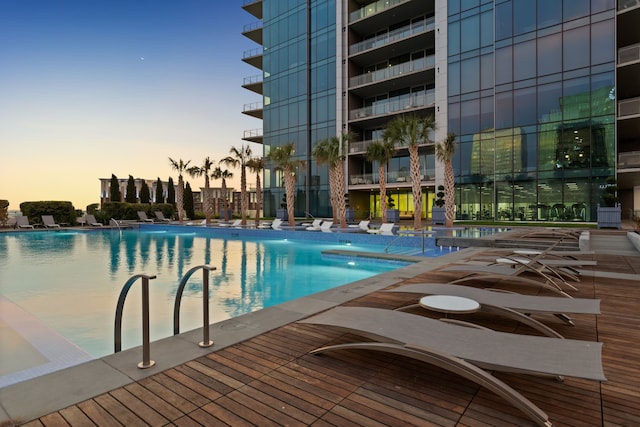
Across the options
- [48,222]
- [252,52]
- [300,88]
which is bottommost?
[48,222]

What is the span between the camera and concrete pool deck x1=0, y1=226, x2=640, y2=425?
7.88 feet

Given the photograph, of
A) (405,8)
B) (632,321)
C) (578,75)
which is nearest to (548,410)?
(632,321)

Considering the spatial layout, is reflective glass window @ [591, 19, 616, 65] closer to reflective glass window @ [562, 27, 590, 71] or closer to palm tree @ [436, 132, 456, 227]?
reflective glass window @ [562, 27, 590, 71]

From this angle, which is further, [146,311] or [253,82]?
[253,82]

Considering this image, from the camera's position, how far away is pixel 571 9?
21.0 m

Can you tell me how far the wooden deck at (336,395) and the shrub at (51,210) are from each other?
97.2ft

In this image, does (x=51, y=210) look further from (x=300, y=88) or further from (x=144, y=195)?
(x=300, y=88)

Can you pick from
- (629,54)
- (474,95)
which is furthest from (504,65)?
(629,54)

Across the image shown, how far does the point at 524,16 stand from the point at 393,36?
9740mm

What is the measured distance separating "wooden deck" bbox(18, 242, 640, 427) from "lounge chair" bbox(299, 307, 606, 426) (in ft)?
0.82

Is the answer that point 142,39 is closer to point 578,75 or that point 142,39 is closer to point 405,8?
point 405,8

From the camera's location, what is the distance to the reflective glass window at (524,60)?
22219 mm

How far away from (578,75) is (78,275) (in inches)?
1063

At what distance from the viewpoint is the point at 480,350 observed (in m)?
2.45
